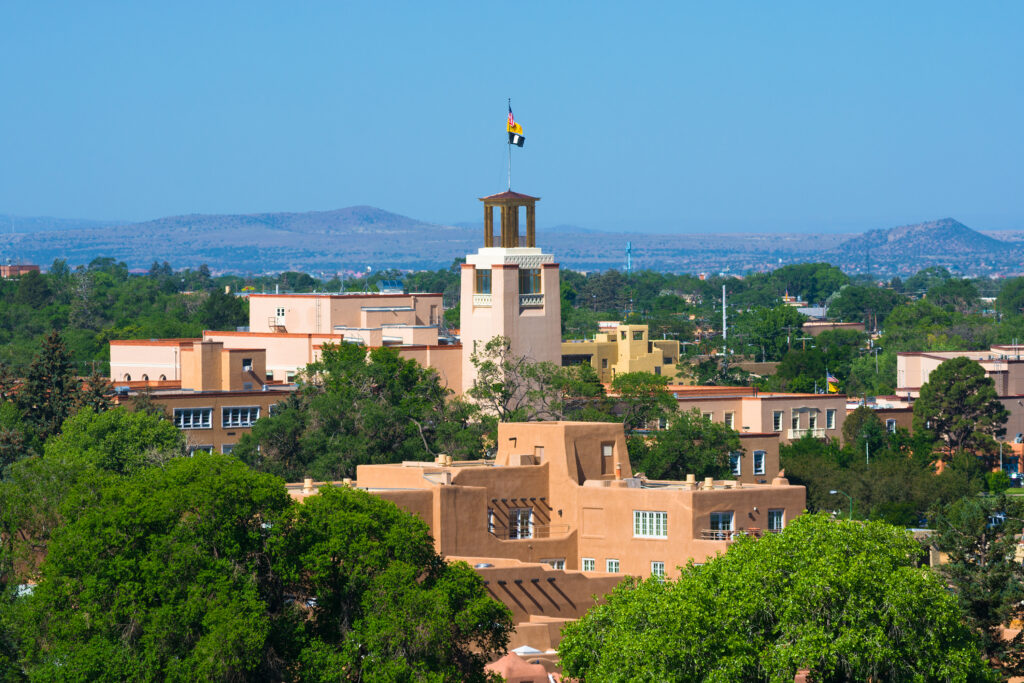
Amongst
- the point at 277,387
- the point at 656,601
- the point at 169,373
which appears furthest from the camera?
the point at 169,373

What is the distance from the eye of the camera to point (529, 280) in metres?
104

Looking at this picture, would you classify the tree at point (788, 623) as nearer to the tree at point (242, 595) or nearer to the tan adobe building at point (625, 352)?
the tree at point (242, 595)

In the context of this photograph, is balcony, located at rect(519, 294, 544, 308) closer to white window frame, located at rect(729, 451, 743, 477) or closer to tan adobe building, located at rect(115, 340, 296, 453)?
white window frame, located at rect(729, 451, 743, 477)

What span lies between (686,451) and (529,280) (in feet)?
45.8

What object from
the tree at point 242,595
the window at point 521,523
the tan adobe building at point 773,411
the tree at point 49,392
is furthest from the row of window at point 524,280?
the tree at point 242,595

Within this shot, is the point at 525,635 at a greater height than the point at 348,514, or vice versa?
the point at 348,514

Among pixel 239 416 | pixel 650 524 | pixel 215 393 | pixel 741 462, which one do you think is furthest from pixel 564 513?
pixel 239 416

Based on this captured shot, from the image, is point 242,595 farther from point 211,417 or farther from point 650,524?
point 211,417

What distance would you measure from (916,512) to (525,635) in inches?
1604

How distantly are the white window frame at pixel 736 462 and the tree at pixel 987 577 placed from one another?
3370 centimetres

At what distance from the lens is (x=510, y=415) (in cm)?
9438

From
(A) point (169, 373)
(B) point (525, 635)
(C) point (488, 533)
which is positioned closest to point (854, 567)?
(B) point (525, 635)

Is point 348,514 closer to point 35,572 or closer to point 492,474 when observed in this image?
point 35,572

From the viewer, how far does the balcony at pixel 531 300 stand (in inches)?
4071
